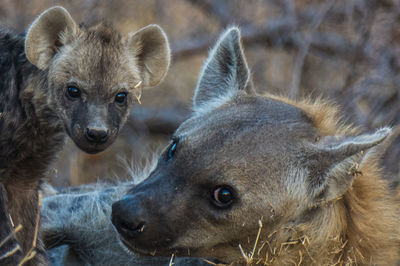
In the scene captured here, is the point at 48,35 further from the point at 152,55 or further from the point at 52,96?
the point at 152,55

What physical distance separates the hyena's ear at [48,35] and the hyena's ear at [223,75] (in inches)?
22.2

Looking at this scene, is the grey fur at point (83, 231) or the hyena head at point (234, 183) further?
the grey fur at point (83, 231)

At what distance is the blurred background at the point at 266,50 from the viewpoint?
4070 millimetres

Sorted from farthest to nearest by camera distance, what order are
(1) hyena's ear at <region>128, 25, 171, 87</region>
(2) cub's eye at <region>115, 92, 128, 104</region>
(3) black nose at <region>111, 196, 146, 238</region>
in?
(1) hyena's ear at <region>128, 25, 171, 87</region> → (2) cub's eye at <region>115, 92, 128, 104</region> → (3) black nose at <region>111, 196, 146, 238</region>

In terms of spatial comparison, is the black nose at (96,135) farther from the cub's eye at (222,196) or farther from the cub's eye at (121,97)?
the cub's eye at (222,196)

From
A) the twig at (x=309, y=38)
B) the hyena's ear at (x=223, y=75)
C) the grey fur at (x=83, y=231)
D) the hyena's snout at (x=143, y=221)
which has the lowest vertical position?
the grey fur at (x=83, y=231)

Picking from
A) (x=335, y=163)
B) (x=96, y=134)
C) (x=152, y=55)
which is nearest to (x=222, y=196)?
(x=335, y=163)

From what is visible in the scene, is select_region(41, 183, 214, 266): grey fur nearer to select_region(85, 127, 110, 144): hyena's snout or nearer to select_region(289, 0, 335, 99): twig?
select_region(85, 127, 110, 144): hyena's snout

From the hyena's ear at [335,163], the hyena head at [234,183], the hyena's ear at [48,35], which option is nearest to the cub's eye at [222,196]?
the hyena head at [234,183]

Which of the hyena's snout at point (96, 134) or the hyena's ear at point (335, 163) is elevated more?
the hyena's ear at point (335, 163)

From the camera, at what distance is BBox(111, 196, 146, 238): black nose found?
78.2 inches

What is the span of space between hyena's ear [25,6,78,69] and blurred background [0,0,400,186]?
1.38m

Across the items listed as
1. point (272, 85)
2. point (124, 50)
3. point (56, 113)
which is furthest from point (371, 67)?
point (56, 113)

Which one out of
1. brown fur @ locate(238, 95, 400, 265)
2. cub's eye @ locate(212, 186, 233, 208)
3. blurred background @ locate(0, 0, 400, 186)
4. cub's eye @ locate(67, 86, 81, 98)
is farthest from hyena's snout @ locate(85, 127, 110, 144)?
blurred background @ locate(0, 0, 400, 186)
